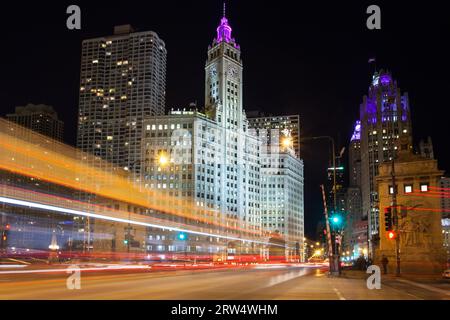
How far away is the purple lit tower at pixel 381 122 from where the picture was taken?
611ft

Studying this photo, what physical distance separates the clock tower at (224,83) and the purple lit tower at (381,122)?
54.9 meters

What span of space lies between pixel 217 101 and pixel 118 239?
70048 millimetres

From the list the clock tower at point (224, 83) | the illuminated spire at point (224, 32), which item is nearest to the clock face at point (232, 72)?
the clock tower at point (224, 83)

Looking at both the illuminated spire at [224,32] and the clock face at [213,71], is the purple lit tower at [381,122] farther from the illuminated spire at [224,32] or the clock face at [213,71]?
the clock face at [213,71]

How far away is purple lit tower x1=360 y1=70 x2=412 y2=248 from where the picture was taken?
18612 cm

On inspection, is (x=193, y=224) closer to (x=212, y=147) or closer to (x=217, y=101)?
(x=212, y=147)

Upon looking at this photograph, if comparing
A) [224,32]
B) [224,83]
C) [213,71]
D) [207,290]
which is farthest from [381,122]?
[207,290]

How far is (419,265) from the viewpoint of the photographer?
161 feet

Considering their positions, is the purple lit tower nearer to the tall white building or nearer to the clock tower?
the tall white building

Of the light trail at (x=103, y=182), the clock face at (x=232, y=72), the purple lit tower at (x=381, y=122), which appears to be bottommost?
the light trail at (x=103, y=182)

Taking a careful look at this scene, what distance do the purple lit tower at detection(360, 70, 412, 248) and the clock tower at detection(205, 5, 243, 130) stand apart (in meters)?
54.9

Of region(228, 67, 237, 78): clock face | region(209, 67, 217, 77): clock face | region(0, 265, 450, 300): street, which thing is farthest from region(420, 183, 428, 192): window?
region(209, 67, 217, 77): clock face

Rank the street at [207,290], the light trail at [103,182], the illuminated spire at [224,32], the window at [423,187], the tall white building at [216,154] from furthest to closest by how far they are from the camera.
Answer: the illuminated spire at [224,32]
the tall white building at [216,154]
the light trail at [103,182]
the window at [423,187]
the street at [207,290]
